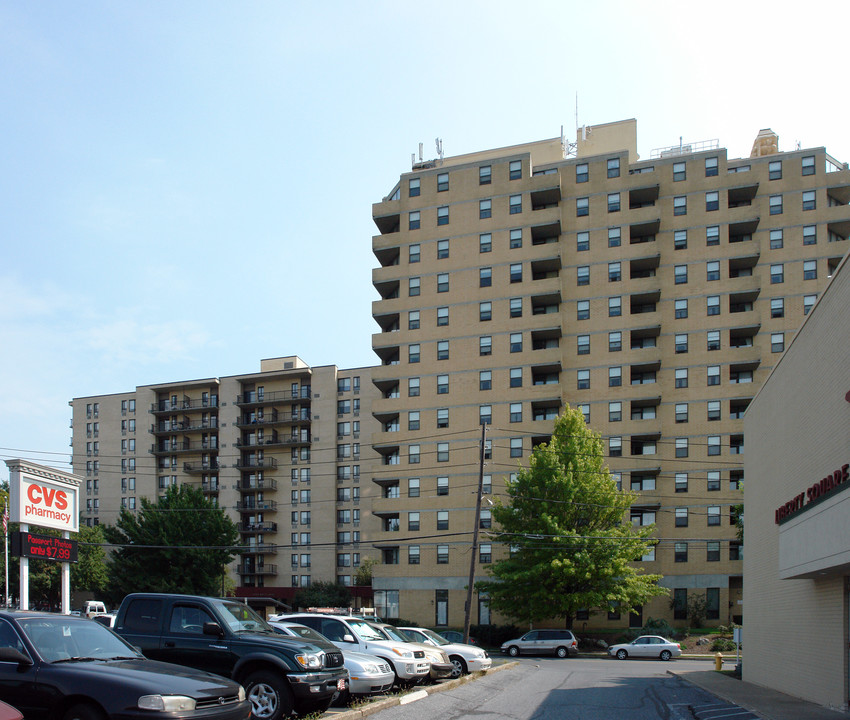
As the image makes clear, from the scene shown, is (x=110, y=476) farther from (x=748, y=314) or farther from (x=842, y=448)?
(x=842, y=448)

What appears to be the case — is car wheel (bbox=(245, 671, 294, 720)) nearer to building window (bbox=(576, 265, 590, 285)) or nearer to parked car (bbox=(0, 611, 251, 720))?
parked car (bbox=(0, 611, 251, 720))

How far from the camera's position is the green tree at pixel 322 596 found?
73.0m

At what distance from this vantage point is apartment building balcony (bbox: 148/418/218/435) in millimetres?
88438

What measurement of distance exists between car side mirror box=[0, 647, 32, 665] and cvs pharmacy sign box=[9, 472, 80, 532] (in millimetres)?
11472

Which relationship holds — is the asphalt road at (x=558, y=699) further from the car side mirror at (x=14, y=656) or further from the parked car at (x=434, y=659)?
the car side mirror at (x=14, y=656)

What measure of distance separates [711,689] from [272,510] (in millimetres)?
A: 66162

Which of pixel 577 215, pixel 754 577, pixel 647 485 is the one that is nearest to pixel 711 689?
pixel 754 577

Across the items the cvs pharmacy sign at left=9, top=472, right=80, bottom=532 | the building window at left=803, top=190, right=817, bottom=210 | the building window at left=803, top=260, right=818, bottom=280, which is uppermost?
the building window at left=803, top=190, right=817, bottom=210

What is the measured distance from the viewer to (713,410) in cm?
5978

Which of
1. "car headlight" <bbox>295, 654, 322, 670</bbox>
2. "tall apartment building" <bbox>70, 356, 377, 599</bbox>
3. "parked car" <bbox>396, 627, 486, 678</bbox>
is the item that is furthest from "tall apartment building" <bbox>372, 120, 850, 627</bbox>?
"car headlight" <bbox>295, 654, 322, 670</bbox>

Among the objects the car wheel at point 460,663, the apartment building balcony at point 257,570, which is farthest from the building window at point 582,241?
the car wheel at point 460,663

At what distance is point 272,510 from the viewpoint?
84.8 m

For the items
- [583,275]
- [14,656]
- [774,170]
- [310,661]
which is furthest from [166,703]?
[774,170]

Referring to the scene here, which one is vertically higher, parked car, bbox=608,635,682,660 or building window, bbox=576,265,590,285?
building window, bbox=576,265,590,285
